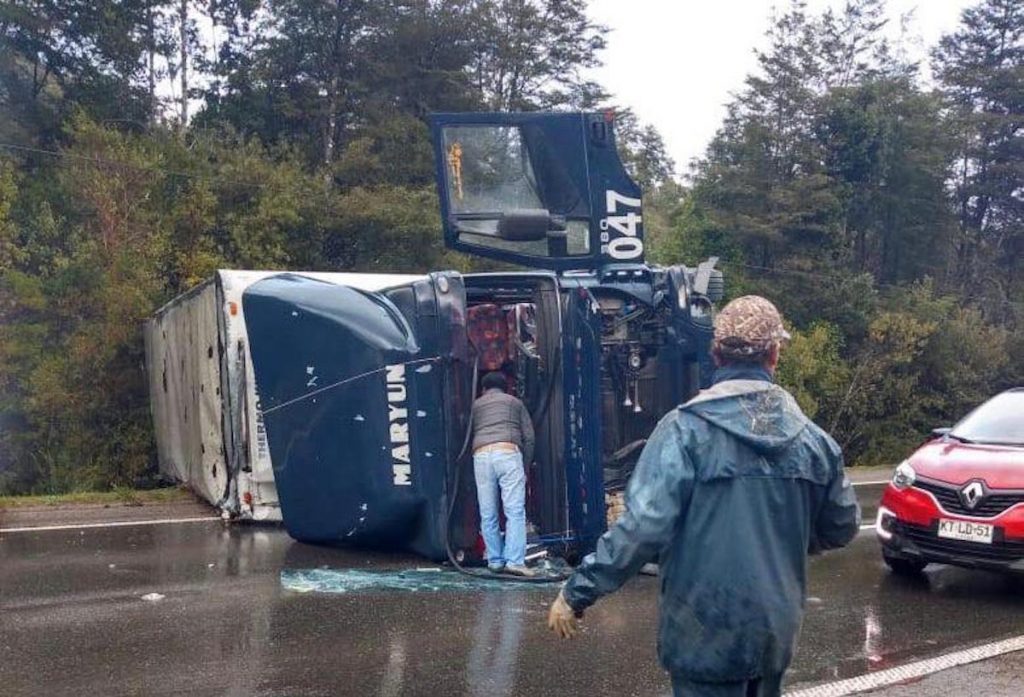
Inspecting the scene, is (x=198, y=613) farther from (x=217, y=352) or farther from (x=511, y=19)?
(x=511, y=19)

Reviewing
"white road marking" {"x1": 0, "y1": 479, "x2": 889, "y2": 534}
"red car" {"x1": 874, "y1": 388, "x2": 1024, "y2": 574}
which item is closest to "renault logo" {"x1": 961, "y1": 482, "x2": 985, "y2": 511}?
"red car" {"x1": 874, "y1": 388, "x2": 1024, "y2": 574}

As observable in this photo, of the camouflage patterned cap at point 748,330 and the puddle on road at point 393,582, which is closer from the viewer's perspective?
the camouflage patterned cap at point 748,330

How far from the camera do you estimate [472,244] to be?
8836mm

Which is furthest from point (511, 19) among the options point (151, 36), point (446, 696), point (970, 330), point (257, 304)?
point (446, 696)

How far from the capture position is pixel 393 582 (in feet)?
26.3

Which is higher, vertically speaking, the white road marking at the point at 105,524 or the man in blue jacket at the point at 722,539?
the man in blue jacket at the point at 722,539

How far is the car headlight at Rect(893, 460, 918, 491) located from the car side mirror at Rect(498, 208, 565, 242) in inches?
123

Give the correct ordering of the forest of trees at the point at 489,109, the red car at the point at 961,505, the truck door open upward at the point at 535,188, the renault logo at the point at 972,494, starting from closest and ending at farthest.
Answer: the red car at the point at 961,505 < the renault logo at the point at 972,494 < the truck door open upward at the point at 535,188 < the forest of trees at the point at 489,109

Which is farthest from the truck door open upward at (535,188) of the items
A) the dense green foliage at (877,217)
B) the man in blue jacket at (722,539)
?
the dense green foliage at (877,217)

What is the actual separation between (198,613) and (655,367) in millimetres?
3846

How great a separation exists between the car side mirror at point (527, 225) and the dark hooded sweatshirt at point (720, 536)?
17.9ft

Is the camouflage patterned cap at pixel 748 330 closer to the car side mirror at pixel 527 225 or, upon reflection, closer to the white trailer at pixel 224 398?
the car side mirror at pixel 527 225

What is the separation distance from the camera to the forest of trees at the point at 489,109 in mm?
22156

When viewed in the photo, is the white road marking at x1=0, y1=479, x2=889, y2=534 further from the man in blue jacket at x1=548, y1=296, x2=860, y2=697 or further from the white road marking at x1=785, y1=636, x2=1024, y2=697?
the man in blue jacket at x1=548, y1=296, x2=860, y2=697
